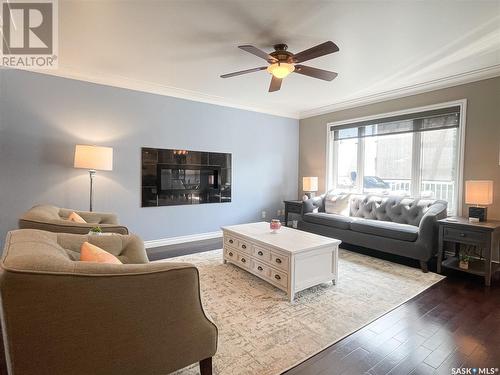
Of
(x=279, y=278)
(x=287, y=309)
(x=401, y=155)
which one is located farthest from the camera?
(x=401, y=155)

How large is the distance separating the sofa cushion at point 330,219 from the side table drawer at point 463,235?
4.02 ft

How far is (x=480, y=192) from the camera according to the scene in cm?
306

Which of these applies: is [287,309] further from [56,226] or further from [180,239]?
[180,239]

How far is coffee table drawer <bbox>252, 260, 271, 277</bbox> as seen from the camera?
271 cm

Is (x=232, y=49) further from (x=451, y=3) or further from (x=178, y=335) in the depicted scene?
(x=178, y=335)

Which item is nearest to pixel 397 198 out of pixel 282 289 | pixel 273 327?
pixel 282 289

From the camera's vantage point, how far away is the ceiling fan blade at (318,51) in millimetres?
2224

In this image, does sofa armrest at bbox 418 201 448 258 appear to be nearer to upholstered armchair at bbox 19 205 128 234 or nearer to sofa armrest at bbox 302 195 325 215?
sofa armrest at bbox 302 195 325 215

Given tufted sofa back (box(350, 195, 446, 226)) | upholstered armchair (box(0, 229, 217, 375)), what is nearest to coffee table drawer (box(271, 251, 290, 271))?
upholstered armchair (box(0, 229, 217, 375))

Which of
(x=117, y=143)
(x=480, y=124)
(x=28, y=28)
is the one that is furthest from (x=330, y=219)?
(x=28, y=28)

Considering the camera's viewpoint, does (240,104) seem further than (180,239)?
Yes

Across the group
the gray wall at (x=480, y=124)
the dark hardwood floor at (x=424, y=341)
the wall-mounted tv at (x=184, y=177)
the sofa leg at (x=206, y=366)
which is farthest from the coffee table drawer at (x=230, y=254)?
the gray wall at (x=480, y=124)

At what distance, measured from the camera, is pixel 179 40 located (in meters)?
2.71

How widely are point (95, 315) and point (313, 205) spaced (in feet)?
13.8
